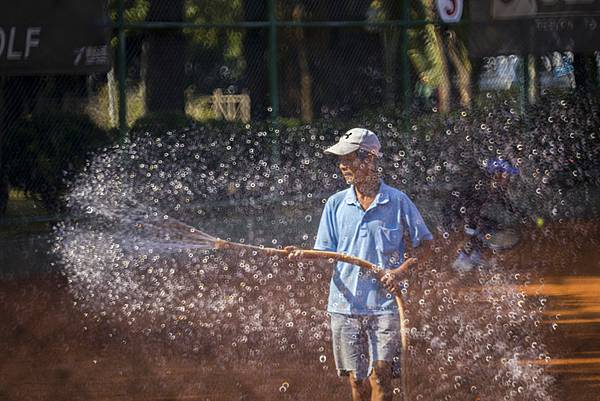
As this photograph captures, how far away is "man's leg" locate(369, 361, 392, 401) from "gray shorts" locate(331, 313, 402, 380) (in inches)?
1.1

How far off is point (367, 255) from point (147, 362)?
3268 millimetres

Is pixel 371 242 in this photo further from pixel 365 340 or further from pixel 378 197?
pixel 365 340

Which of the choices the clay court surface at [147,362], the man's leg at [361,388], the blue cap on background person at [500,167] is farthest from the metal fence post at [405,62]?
the man's leg at [361,388]

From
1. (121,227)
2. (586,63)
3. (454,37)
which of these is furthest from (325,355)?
(586,63)

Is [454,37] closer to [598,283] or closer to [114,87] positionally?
[598,283]

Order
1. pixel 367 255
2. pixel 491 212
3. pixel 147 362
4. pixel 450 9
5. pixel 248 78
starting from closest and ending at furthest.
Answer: pixel 367 255 → pixel 147 362 → pixel 248 78 → pixel 450 9 → pixel 491 212

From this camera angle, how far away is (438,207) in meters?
11.9

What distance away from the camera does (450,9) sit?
39.2 ft

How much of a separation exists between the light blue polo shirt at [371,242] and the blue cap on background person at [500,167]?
6.33 m

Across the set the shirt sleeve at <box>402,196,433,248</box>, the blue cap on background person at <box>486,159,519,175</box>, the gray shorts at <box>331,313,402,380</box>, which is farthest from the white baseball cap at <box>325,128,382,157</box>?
the blue cap on background person at <box>486,159,519,175</box>

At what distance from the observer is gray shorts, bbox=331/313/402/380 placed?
522cm

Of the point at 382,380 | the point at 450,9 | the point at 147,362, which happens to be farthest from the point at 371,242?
the point at 450,9

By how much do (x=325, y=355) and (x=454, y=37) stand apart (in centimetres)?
484

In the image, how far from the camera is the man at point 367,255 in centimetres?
519
